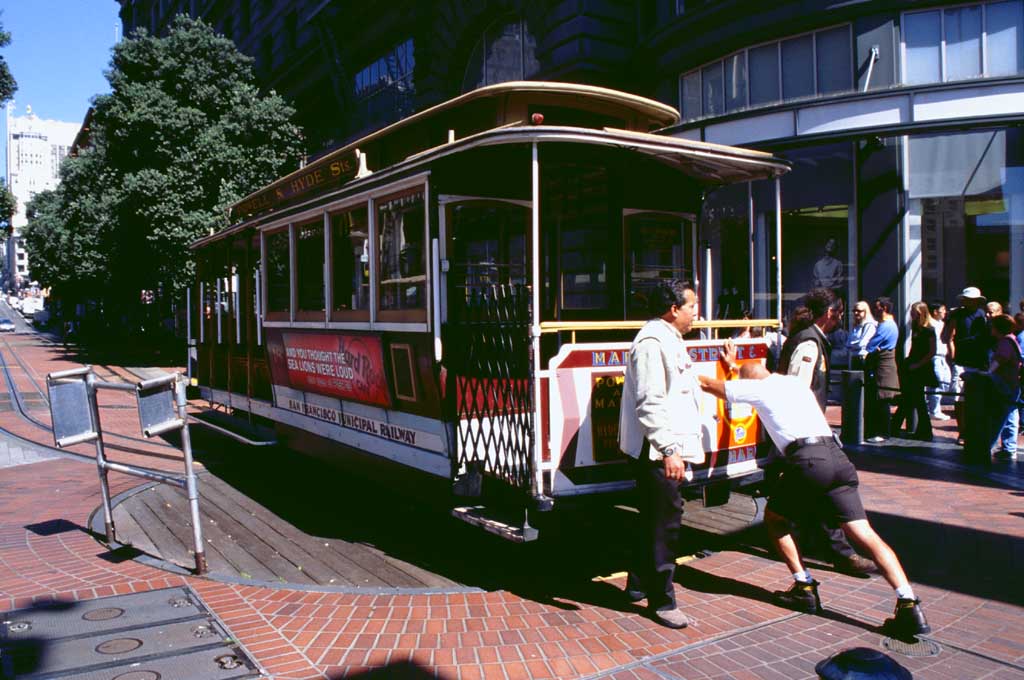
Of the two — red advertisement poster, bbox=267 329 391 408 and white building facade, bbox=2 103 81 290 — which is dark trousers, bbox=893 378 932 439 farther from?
white building facade, bbox=2 103 81 290

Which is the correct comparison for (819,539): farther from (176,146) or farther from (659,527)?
(176,146)

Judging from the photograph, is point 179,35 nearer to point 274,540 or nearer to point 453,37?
point 453,37

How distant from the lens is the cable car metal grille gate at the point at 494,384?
17.4ft

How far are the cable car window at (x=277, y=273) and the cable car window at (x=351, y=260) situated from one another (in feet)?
4.53

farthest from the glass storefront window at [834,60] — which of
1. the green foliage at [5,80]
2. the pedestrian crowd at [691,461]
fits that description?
the green foliage at [5,80]

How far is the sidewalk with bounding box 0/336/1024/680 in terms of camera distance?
163 inches

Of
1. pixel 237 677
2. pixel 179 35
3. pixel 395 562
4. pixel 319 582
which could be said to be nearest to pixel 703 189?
pixel 395 562

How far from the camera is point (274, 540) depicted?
6602 mm

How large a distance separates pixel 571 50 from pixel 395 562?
13051mm

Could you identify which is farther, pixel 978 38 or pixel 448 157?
pixel 978 38

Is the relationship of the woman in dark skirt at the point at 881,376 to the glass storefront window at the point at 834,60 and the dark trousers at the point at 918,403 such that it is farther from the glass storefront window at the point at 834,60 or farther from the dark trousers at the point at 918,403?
the glass storefront window at the point at 834,60

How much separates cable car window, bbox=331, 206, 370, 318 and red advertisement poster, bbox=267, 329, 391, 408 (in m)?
0.32

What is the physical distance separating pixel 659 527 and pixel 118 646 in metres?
3.08

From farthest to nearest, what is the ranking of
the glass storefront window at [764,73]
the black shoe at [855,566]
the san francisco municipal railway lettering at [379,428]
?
the glass storefront window at [764,73], the san francisco municipal railway lettering at [379,428], the black shoe at [855,566]
